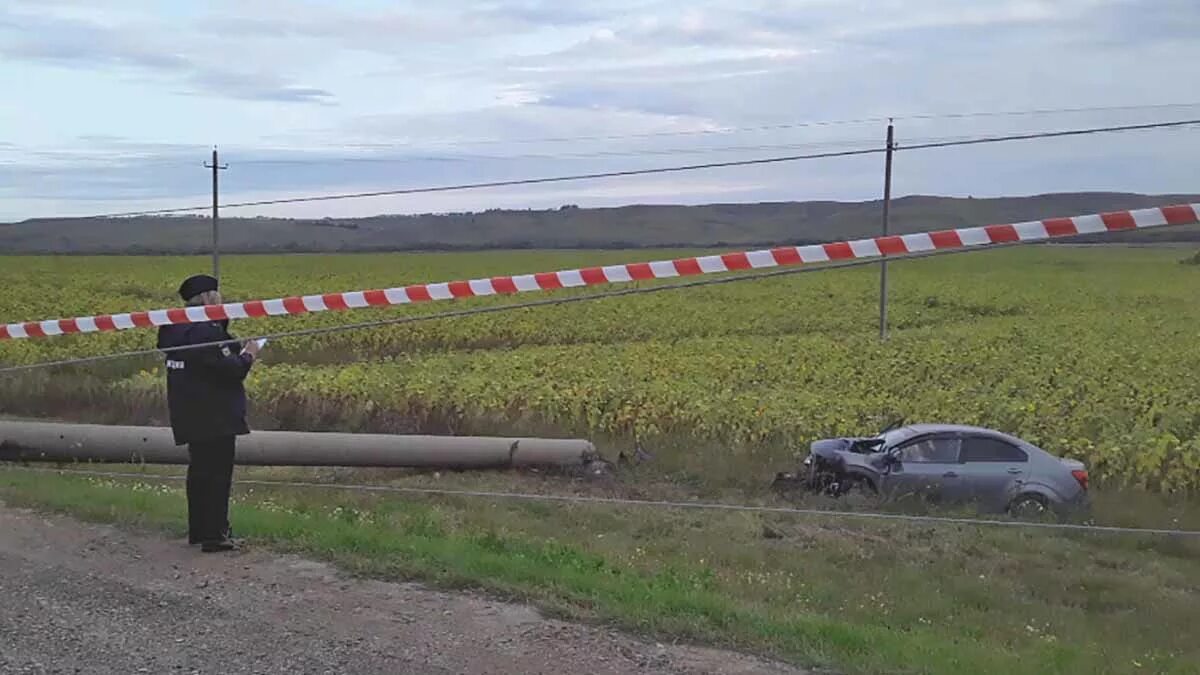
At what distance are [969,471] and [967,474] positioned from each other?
43 millimetres

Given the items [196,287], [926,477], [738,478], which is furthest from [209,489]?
[926,477]

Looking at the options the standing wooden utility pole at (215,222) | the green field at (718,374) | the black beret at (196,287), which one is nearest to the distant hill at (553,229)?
the green field at (718,374)

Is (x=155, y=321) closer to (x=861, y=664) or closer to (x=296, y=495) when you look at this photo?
(x=296, y=495)

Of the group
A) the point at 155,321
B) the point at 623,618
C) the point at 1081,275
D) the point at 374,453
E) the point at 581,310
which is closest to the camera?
the point at 623,618

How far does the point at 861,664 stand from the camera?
5.73 meters

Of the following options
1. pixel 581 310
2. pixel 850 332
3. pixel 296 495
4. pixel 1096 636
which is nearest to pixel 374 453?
pixel 296 495

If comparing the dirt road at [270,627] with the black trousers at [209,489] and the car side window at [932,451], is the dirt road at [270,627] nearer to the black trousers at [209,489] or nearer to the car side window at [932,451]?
the black trousers at [209,489]

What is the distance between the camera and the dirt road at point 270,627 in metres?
5.59

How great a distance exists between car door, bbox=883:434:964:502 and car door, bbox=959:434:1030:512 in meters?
0.11

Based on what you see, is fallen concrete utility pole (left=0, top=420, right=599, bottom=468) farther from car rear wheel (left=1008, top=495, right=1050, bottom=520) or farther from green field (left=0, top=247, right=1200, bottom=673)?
car rear wheel (left=1008, top=495, right=1050, bottom=520)

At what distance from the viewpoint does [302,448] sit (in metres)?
14.1

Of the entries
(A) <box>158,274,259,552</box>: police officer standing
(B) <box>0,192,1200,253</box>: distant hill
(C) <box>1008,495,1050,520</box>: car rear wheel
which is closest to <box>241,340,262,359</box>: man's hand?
(A) <box>158,274,259,552</box>: police officer standing

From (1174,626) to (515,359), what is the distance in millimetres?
17239

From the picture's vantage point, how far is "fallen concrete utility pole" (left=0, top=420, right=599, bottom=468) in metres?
13.5
